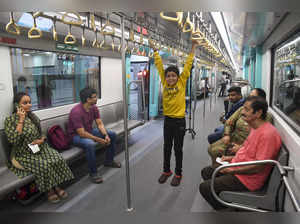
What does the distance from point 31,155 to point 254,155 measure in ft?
8.07

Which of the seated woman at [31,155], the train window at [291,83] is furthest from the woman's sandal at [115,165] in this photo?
A: the train window at [291,83]

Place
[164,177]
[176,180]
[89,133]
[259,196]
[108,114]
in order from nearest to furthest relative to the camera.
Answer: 1. [259,196]
2. [176,180]
3. [164,177]
4. [89,133]
5. [108,114]

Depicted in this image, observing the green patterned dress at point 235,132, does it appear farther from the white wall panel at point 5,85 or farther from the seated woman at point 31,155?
the white wall panel at point 5,85

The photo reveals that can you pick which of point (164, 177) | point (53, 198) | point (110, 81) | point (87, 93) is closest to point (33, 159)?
point (53, 198)

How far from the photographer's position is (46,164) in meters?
2.71

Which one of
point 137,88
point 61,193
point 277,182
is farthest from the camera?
point 137,88

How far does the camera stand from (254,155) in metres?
1.97

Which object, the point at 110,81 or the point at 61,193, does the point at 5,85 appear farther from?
the point at 110,81

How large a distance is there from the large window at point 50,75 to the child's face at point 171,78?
2.05 meters

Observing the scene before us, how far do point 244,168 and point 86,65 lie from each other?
368 centimetres

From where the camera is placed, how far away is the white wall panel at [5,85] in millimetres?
2938

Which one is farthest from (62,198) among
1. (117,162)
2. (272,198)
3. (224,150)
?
(272,198)

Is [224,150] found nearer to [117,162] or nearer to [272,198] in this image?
[272,198]

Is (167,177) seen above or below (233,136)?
below
